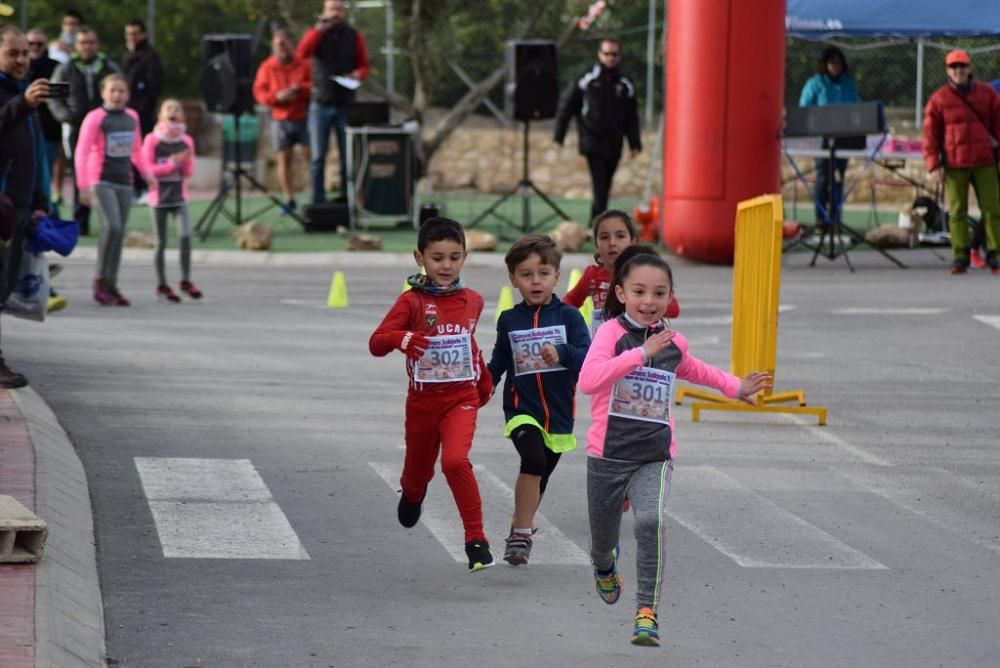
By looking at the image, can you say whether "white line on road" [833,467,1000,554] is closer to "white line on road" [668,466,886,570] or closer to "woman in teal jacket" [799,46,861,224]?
"white line on road" [668,466,886,570]

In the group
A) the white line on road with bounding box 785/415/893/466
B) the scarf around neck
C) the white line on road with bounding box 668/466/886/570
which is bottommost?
the white line on road with bounding box 785/415/893/466

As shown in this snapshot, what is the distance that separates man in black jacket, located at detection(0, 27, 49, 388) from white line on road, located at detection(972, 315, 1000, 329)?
301 inches

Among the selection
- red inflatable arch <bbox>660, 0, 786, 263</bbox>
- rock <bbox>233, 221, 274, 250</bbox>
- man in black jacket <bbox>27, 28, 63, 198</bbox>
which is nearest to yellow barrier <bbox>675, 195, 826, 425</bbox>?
man in black jacket <bbox>27, 28, 63, 198</bbox>

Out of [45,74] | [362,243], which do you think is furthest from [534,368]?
[362,243]

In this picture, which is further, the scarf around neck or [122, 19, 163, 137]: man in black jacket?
[122, 19, 163, 137]: man in black jacket

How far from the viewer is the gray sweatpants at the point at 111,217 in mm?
15844

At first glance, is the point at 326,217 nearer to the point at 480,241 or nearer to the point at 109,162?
the point at 480,241

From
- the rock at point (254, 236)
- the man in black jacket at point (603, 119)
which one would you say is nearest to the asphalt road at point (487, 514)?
the rock at point (254, 236)

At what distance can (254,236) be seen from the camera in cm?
2156

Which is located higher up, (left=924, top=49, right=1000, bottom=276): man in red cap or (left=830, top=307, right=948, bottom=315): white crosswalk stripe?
(left=924, top=49, right=1000, bottom=276): man in red cap

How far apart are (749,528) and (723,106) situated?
A: 12100mm

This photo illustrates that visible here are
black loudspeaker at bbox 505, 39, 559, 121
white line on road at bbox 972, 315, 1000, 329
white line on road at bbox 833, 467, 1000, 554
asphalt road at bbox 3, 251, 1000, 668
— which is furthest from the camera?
black loudspeaker at bbox 505, 39, 559, 121

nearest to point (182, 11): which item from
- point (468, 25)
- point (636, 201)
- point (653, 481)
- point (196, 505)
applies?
point (468, 25)

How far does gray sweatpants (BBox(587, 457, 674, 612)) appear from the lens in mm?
6402
